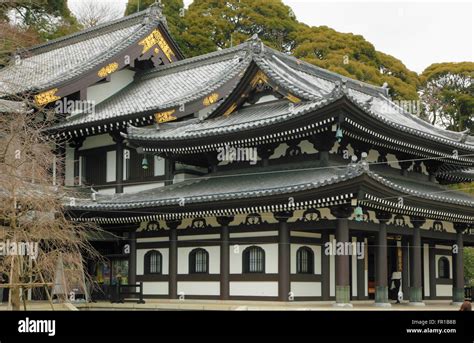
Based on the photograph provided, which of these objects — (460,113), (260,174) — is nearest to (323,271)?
(260,174)

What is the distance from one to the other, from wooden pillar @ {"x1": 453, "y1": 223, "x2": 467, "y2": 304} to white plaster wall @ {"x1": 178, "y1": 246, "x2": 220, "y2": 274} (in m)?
10.6

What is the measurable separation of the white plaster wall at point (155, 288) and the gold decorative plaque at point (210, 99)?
8.77m

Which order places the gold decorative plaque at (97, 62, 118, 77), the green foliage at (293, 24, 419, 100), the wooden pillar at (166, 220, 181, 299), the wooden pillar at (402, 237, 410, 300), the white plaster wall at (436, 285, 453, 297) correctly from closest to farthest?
the wooden pillar at (166, 220, 181, 299), the wooden pillar at (402, 237, 410, 300), the white plaster wall at (436, 285, 453, 297), the gold decorative plaque at (97, 62, 118, 77), the green foliage at (293, 24, 419, 100)

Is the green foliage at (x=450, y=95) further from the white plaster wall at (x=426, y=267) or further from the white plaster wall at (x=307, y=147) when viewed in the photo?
the white plaster wall at (x=307, y=147)

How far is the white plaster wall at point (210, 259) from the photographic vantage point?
1160 inches

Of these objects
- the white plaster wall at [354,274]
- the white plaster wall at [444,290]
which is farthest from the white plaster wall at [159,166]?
the white plaster wall at [444,290]

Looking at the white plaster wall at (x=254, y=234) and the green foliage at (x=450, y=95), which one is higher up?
the green foliage at (x=450, y=95)

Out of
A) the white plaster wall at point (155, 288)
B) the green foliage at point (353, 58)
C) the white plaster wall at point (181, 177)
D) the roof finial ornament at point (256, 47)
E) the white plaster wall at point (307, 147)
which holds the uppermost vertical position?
the green foliage at point (353, 58)

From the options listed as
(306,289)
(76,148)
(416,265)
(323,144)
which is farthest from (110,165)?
(416,265)

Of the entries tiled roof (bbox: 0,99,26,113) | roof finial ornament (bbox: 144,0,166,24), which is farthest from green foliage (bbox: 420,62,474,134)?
tiled roof (bbox: 0,99,26,113)

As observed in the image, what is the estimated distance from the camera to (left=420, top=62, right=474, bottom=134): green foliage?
61469 mm

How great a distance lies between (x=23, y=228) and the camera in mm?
19406

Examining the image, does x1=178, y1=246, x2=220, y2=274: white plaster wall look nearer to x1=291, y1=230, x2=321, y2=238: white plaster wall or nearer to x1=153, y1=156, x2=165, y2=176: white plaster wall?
x1=291, y1=230, x2=321, y2=238: white plaster wall

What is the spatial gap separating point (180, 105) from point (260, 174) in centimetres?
592
